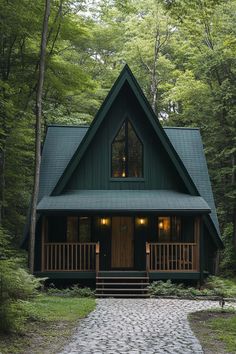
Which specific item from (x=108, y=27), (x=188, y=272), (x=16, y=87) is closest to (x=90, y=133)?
(x=16, y=87)

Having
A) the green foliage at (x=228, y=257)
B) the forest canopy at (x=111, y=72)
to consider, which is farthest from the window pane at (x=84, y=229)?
the green foliage at (x=228, y=257)

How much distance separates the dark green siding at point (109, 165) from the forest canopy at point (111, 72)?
90.7 inches

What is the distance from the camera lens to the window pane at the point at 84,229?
1998cm

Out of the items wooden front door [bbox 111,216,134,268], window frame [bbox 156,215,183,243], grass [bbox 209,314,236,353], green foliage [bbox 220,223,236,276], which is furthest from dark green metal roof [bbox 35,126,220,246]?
grass [bbox 209,314,236,353]

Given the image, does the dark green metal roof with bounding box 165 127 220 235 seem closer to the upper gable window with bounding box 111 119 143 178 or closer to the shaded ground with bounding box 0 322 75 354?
the upper gable window with bounding box 111 119 143 178

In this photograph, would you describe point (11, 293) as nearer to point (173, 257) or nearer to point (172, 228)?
point (173, 257)

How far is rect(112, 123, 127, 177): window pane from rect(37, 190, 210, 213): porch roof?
2.85ft

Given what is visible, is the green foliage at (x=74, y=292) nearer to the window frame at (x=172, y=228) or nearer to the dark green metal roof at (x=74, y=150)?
the window frame at (x=172, y=228)

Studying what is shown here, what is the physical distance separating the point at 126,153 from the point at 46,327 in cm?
1143

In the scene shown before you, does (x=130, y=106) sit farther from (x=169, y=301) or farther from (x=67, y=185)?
(x=169, y=301)

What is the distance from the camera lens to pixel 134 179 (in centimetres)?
2042

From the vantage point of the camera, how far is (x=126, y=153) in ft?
67.0

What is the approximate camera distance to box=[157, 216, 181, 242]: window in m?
20.0

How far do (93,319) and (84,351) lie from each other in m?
3.46
